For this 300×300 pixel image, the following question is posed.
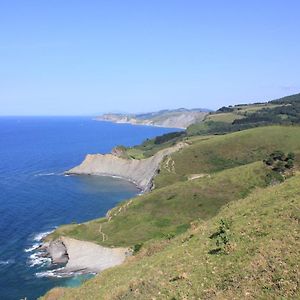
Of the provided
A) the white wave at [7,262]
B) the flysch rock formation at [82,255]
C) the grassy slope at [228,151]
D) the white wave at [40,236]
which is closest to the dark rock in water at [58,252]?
the flysch rock formation at [82,255]

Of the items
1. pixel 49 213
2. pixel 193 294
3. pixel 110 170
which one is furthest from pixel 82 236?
pixel 110 170

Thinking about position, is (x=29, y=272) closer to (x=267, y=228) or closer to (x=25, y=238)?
(x=25, y=238)

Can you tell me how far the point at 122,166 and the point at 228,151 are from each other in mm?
50637

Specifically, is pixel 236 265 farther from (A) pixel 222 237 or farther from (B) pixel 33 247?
(B) pixel 33 247

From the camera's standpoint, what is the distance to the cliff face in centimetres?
17226

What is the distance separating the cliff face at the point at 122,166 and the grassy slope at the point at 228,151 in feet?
64.9

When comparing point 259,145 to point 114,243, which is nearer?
point 114,243

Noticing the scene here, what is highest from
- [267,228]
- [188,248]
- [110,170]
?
[267,228]

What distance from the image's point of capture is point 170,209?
92562mm

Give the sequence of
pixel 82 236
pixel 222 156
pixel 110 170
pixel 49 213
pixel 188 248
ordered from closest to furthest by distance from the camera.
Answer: pixel 188 248 → pixel 82 236 → pixel 49 213 → pixel 222 156 → pixel 110 170

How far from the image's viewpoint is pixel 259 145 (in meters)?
152

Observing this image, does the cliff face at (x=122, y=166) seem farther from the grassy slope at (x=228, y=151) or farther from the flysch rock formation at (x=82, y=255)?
the flysch rock formation at (x=82, y=255)

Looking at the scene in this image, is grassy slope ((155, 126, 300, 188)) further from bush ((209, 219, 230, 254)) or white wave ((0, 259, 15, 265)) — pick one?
bush ((209, 219, 230, 254))

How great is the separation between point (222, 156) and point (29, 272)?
90.1 metres
